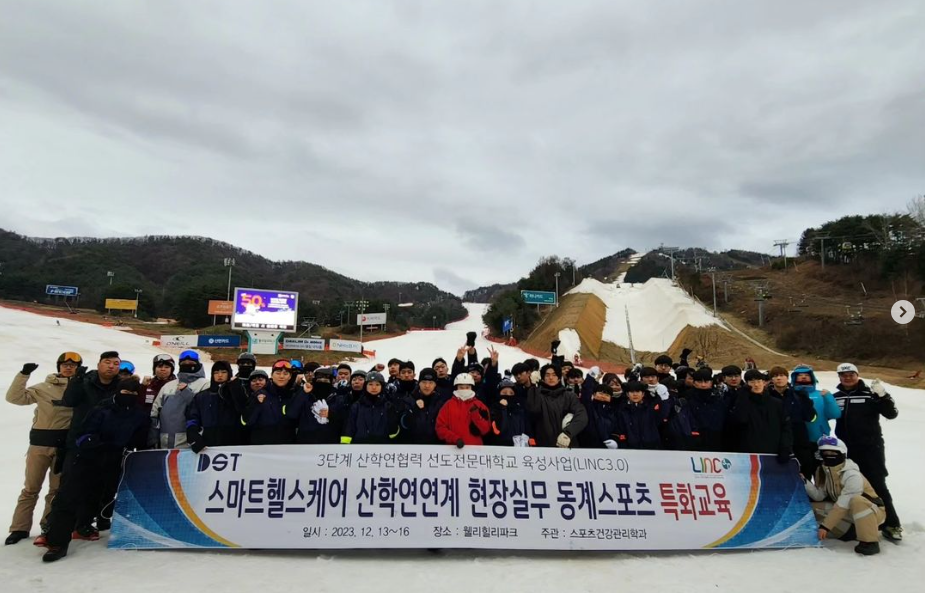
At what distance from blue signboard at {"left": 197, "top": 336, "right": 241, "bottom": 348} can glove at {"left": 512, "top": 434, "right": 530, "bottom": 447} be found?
3218 cm

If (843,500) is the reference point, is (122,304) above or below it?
above

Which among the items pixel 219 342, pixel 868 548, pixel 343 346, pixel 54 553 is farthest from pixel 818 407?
pixel 219 342

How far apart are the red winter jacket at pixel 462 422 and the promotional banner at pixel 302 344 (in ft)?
99.5

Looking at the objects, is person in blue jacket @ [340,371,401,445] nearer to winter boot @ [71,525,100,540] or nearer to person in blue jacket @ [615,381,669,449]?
winter boot @ [71,525,100,540]

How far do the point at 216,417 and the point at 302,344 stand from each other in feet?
98.7

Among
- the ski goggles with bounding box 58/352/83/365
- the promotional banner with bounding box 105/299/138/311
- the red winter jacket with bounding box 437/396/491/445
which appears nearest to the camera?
the ski goggles with bounding box 58/352/83/365

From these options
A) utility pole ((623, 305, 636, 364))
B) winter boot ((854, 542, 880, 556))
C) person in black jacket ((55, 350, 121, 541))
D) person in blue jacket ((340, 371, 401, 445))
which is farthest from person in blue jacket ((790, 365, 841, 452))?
utility pole ((623, 305, 636, 364))

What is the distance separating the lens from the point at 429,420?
5242 mm

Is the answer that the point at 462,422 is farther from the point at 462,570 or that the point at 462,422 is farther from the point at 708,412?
the point at 708,412

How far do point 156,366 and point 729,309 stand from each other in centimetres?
4539

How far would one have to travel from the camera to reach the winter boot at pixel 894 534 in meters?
4.77

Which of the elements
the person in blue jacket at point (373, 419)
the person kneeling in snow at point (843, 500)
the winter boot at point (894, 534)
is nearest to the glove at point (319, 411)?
the person in blue jacket at point (373, 419)

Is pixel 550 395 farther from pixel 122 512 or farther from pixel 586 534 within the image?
pixel 122 512

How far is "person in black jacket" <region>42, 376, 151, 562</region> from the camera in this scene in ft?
13.6
